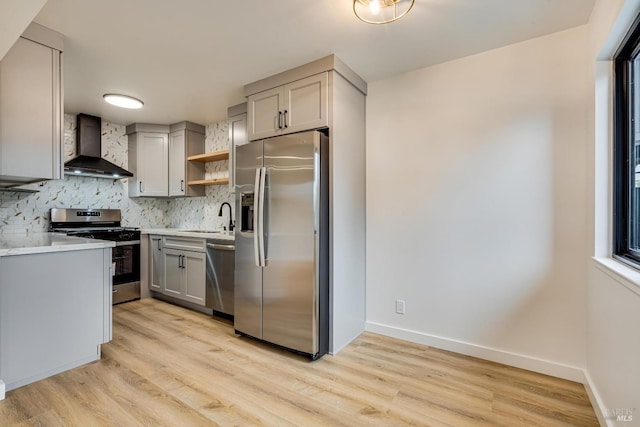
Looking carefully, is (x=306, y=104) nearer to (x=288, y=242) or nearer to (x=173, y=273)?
(x=288, y=242)

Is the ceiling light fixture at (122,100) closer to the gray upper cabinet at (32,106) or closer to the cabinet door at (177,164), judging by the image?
the cabinet door at (177,164)

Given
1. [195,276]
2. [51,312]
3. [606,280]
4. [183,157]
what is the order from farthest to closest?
[183,157], [195,276], [51,312], [606,280]

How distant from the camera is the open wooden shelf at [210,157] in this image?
12.6ft

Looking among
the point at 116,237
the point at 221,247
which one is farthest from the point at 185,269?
the point at 116,237

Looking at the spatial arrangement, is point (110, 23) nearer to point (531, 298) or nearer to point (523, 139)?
point (523, 139)

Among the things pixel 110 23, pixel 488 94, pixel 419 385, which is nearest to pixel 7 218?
pixel 110 23

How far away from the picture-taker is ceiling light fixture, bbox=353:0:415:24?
174cm

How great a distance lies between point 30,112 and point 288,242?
1.98 m

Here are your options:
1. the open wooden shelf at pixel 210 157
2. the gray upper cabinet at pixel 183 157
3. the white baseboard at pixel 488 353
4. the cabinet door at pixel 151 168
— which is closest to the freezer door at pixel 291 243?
the white baseboard at pixel 488 353

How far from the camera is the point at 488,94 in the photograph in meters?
2.36

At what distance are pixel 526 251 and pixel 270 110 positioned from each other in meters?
2.38

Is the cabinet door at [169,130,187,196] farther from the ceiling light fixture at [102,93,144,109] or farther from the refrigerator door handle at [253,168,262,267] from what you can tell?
the refrigerator door handle at [253,168,262,267]

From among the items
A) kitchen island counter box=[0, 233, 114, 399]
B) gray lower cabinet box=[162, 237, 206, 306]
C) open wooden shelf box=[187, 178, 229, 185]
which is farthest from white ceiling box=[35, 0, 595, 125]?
gray lower cabinet box=[162, 237, 206, 306]

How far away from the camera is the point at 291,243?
2.49 m
